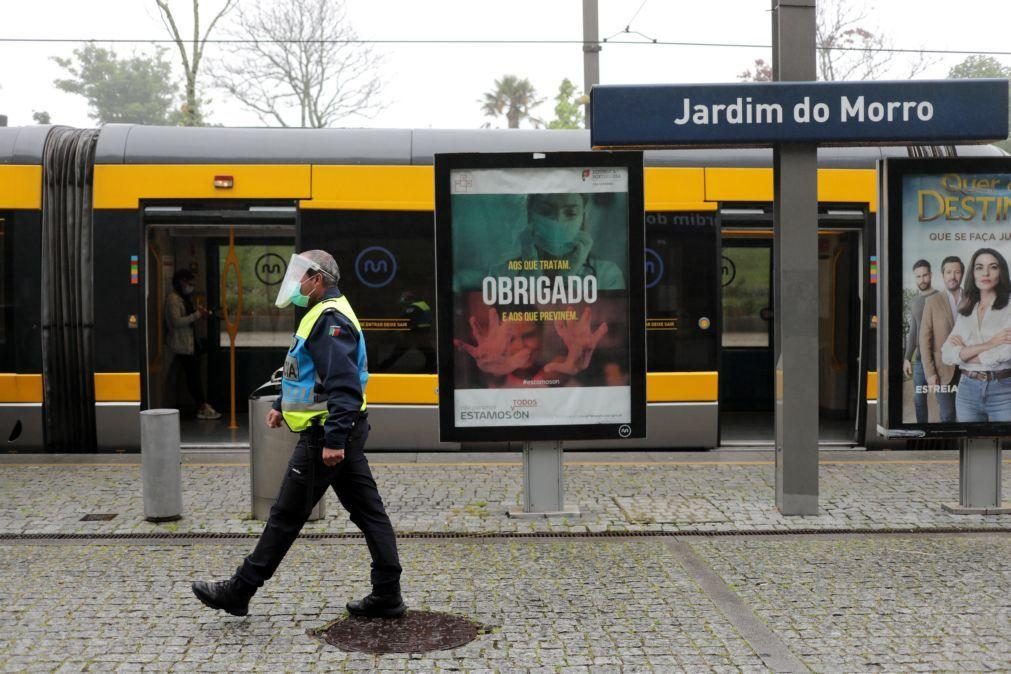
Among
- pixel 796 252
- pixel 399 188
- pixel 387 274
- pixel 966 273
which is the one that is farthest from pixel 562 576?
pixel 399 188

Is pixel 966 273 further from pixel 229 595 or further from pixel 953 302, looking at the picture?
pixel 229 595

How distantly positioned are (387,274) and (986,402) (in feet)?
16.9

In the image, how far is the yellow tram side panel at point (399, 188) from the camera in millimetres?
10320

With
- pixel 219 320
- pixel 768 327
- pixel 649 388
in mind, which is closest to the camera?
pixel 649 388

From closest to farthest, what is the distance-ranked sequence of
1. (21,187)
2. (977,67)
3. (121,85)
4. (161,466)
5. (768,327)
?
(161,466), (21,187), (768,327), (977,67), (121,85)

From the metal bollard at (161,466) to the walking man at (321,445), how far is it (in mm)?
2343

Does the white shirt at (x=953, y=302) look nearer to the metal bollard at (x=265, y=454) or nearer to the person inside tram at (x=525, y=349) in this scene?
the person inside tram at (x=525, y=349)

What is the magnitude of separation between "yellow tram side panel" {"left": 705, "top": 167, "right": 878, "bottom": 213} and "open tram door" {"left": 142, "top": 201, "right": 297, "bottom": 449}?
4.26 m

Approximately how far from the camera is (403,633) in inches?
210

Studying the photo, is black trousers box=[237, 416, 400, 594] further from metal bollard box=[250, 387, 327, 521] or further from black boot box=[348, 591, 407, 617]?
metal bollard box=[250, 387, 327, 521]

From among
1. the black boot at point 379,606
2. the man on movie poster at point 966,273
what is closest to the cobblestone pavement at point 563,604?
the black boot at point 379,606

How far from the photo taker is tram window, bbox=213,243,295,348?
39.4 ft

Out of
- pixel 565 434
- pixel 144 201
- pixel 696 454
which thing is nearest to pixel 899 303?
pixel 565 434

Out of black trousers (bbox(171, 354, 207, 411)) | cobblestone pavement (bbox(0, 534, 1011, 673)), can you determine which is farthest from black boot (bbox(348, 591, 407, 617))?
black trousers (bbox(171, 354, 207, 411))
